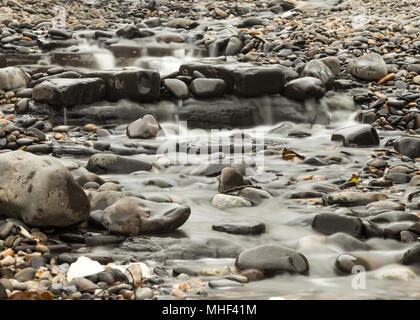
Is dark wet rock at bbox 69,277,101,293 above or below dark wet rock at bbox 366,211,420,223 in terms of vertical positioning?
above

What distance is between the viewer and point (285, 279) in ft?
10.4

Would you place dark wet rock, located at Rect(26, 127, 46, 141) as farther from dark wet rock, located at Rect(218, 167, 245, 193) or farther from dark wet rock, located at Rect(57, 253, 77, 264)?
dark wet rock, located at Rect(57, 253, 77, 264)

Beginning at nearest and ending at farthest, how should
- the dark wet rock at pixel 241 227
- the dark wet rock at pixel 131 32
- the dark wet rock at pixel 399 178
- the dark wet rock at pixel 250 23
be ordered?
1. the dark wet rock at pixel 241 227
2. the dark wet rock at pixel 399 178
3. the dark wet rock at pixel 131 32
4. the dark wet rock at pixel 250 23

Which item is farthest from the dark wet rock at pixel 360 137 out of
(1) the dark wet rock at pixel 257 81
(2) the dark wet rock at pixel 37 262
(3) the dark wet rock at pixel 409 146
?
(2) the dark wet rock at pixel 37 262

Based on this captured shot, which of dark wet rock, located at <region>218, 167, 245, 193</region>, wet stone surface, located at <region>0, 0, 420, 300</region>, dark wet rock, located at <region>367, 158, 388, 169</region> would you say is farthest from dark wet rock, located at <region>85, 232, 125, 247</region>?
dark wet rock, located at <region>367, 158, 388, 169</region>

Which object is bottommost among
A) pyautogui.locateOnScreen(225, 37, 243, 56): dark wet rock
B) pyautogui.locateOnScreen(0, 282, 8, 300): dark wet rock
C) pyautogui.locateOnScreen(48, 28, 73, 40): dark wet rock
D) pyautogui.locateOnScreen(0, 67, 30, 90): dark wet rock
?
pyautogui.locateOnScreen(0, 282, 8, 300): dark wet rock

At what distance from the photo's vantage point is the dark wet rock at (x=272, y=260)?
3244mm

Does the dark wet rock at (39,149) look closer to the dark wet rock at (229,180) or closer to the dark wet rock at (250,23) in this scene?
the dark wet rock at (229,180)

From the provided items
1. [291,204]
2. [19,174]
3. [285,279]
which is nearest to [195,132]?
[291,204]

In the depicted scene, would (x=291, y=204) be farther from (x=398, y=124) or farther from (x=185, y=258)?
(x=398, y=124)

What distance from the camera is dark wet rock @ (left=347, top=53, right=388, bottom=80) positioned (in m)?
8.78

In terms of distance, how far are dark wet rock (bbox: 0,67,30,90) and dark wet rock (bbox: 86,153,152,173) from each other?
9.29 ft

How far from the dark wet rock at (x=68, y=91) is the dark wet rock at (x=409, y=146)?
3.71 metres
